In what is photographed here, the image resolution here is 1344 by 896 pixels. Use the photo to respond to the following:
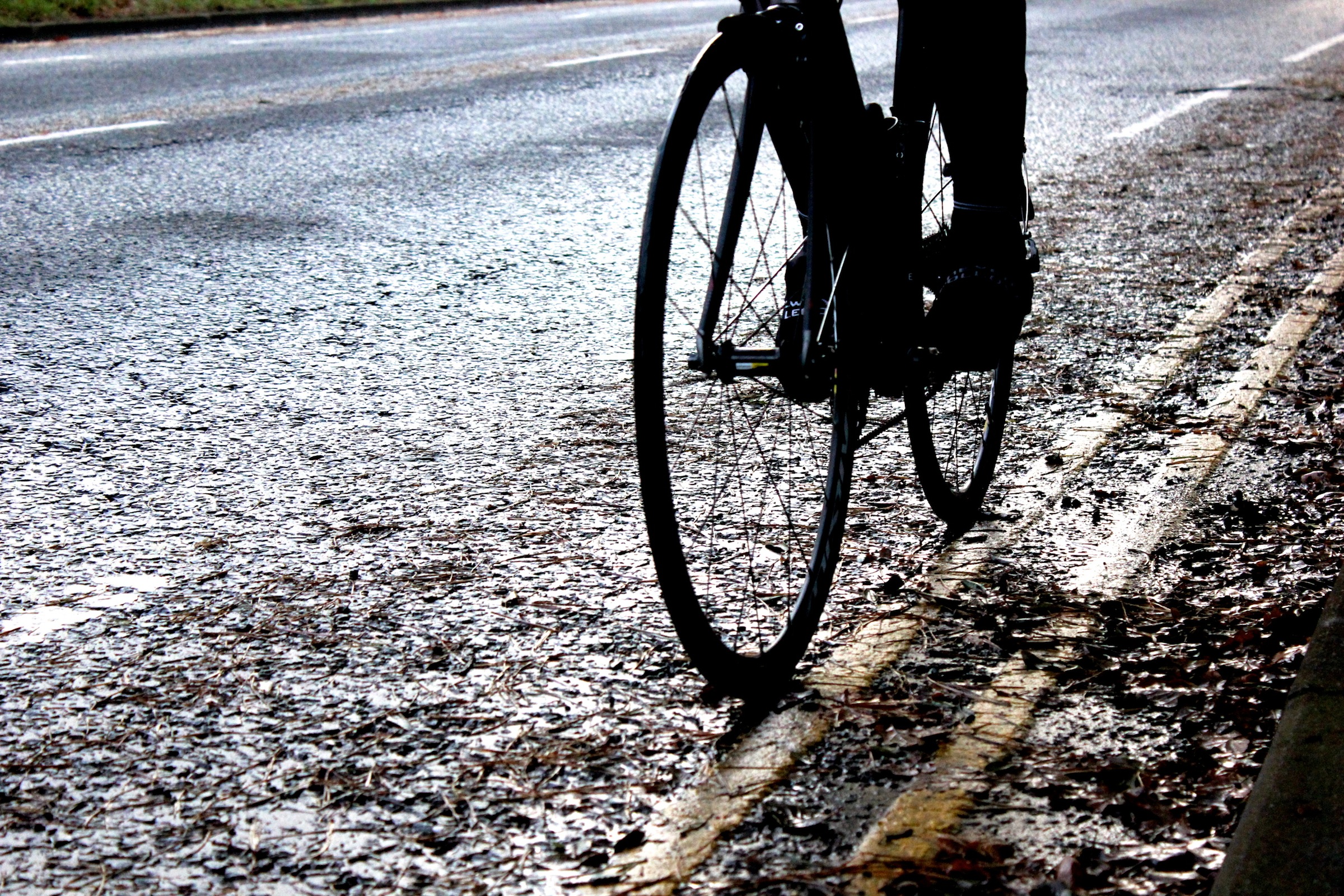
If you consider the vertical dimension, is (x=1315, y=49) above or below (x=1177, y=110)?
above

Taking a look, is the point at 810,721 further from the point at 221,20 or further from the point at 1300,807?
the point at 221,20

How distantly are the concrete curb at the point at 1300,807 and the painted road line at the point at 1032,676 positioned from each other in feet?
1.28

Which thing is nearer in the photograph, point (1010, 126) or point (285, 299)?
point (1010, 126)

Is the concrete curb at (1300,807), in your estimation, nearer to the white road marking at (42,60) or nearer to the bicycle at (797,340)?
the bicycle at (797,340)

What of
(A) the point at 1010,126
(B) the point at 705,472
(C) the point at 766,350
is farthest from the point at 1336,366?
(C) the point at 766,350

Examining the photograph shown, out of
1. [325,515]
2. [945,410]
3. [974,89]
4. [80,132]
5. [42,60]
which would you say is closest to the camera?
[974,89]

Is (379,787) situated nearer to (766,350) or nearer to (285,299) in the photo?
(766,350)

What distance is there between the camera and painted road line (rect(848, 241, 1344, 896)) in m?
2.17

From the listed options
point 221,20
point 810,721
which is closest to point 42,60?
point 221,20

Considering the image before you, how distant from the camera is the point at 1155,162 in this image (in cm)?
821

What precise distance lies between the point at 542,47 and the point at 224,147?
6.55 metres

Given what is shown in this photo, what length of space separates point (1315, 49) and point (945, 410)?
40.5 feet

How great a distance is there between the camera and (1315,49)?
14.5 metres

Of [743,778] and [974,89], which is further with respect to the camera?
Result: [974,89]
